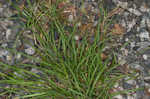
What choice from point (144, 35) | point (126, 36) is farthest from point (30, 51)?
point (144, 35)

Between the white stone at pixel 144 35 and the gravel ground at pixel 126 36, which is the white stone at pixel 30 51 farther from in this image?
the white stone at pixel 144 35

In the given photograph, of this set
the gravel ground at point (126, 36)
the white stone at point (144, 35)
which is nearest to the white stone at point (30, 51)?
the gravel ground at point (126, 36)

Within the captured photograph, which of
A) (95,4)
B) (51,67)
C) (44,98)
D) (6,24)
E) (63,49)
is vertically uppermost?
(95,4)

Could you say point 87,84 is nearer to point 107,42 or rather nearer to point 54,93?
point 54,93

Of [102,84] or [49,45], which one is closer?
[102,84]

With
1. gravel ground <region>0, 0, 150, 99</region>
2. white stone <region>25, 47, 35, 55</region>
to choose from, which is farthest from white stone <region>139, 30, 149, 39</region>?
white stone <region>25, 47, 35, 55</region>

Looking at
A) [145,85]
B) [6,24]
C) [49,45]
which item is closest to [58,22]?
[49,45]

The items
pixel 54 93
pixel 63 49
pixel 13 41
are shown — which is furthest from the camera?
pixel 13 41

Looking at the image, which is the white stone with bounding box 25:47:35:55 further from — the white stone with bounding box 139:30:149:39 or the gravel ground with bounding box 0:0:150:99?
the white stone with bounding box 139:30:149:39

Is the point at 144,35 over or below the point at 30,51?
over

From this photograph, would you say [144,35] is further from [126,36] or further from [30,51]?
[30,51]
